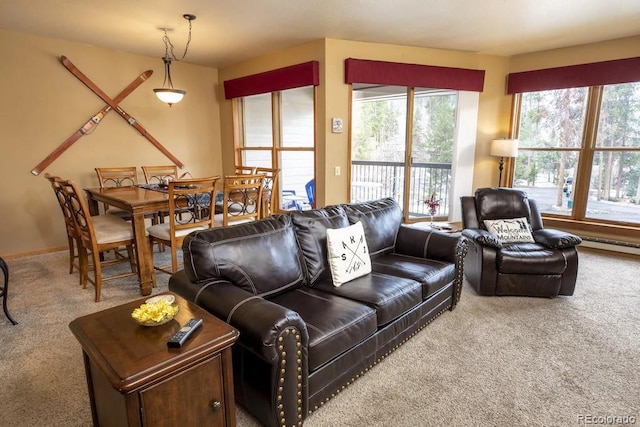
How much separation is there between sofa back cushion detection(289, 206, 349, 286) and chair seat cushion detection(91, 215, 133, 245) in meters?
1.73

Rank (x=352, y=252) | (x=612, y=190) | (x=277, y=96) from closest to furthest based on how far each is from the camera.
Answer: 1. (x=352, y=252)
2. (x=612, y=190)
3. (x=277, y=96)

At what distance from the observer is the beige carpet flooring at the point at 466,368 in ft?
5.86

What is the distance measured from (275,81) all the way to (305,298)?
3.50 meters

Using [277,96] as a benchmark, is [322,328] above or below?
below

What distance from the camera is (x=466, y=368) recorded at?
2146 mm

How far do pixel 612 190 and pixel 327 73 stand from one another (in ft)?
12.7

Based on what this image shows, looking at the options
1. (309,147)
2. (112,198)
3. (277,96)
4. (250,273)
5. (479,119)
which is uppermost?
(277,96)

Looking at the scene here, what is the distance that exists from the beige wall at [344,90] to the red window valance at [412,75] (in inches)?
4.0

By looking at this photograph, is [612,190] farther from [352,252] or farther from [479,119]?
[352,252]

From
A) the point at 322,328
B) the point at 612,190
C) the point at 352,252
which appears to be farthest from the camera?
the point at 612,190

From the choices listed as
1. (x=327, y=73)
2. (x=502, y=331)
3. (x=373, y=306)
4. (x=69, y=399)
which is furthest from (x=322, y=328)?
(x=327, y=73)

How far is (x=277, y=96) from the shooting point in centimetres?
504

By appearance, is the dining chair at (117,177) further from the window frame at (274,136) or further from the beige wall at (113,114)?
the window frame at (274,136)

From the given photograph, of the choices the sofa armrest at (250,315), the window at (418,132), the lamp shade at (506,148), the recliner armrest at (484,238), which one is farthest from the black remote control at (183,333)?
the lamp shade at (506,148)
